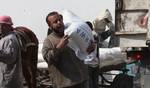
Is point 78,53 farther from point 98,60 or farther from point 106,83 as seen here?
point 106,83

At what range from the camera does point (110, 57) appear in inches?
420

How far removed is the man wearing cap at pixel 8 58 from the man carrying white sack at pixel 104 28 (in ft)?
15.0

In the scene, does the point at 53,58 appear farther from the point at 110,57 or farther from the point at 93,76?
the point at 110,57

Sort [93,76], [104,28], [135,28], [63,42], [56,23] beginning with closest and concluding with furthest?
[63,42], [56,23], [135,28], [93,76], [104,28]

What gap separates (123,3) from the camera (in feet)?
30.9

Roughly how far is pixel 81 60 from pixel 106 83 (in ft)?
15.3

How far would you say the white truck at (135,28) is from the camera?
359 inches

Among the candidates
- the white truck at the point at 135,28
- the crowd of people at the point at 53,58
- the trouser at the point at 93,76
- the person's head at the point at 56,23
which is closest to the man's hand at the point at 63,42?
the crowd of people at the point at 53,58

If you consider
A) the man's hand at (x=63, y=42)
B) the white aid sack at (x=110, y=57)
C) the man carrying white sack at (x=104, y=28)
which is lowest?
the white aid sack at (x=110, y=57)

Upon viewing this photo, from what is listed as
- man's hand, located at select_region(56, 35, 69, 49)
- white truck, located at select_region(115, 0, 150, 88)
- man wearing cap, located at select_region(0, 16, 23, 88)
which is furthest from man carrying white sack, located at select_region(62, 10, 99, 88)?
white truck, located at select_region(115, 0, 150, 88)

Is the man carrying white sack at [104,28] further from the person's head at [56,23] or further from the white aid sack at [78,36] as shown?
the person's head at [56,23]

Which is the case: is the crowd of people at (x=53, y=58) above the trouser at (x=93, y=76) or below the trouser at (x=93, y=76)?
above

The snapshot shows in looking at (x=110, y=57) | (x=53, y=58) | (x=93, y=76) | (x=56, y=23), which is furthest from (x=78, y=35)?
(x=110, y=57)

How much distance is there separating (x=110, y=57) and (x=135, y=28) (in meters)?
1.59
